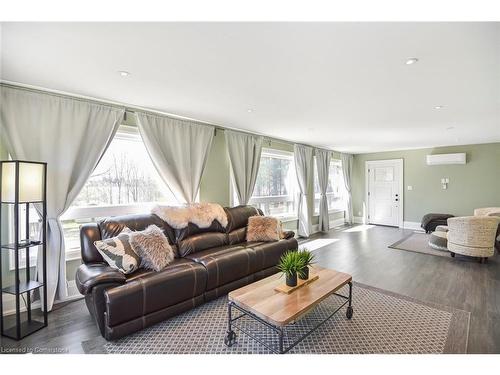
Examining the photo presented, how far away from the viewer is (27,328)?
2.27 meters

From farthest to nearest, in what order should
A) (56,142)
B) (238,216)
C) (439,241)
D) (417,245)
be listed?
(417,245) → (439,241) → (238,216) → (56,142)

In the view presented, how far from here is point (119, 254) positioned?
2.48m

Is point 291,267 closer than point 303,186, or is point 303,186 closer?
point 291,267

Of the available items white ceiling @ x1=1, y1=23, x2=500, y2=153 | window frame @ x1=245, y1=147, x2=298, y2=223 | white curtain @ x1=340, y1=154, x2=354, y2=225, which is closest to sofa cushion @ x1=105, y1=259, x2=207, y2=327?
white ceiling @ x1=1, y1=23, x2=500, y2=153

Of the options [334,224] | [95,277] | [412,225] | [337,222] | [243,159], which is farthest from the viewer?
[337,222]

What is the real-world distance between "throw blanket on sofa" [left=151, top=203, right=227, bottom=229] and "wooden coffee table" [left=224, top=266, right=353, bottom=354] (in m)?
1.42

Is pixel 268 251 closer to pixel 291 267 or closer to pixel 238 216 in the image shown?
pixel 238 216

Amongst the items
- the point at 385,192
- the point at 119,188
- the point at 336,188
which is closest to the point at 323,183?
the point at 336,188

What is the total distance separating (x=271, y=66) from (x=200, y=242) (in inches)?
91.9

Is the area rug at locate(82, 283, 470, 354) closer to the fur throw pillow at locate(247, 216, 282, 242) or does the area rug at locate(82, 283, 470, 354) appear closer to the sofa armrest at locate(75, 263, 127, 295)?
the sofa armrest at locate(75, 263, 127, 295)

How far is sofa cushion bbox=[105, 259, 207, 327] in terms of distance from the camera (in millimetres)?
2082

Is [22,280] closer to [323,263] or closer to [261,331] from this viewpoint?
[261,331]

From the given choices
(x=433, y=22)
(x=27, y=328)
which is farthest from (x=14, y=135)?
(x=433, y=22)

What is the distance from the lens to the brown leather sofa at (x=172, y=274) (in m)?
2.11
